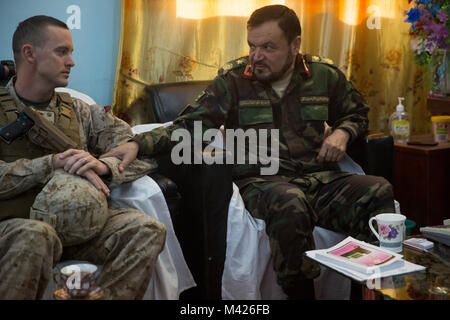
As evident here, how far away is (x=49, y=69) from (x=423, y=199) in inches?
74.6

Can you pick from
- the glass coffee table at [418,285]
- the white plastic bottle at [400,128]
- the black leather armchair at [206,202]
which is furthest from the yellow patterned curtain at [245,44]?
the glass coffee table at [418,285]

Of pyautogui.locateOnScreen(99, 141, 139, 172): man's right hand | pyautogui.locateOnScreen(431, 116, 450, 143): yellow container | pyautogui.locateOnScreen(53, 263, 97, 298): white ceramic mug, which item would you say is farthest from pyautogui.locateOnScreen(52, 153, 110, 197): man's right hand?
pyautogui.locateOnScreen(431, 116, 450, 143): yellow container

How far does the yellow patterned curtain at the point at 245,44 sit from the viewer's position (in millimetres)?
2812

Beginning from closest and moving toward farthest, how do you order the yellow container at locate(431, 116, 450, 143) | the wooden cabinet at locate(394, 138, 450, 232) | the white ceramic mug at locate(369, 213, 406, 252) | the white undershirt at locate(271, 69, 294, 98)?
the white ceramic mug at locate(369, 213, 406, 252) → the white undershirt at locate(271, 69, 294, 98) → the wooden cabinet at locate(394, 138, 450, 232) → the yellow container at locate(431, 116, 450, 143)

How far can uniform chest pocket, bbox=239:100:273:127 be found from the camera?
2256 millimetres

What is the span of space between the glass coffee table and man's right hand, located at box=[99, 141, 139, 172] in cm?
92

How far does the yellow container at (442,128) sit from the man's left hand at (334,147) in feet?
3.07

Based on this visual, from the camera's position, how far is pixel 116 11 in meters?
2.75

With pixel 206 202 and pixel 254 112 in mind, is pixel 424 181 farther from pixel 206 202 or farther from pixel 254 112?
pixel 206 202

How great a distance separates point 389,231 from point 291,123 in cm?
76

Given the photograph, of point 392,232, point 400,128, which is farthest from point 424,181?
point 392,232

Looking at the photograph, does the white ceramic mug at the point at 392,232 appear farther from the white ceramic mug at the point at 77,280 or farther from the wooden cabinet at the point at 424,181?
the wooden cabinet at the point at 424,181

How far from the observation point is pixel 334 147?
2199 mm

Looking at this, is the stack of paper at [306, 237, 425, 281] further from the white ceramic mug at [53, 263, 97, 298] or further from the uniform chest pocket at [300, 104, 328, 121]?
the uniform chest pocket at [300, 104, 328, 121]
